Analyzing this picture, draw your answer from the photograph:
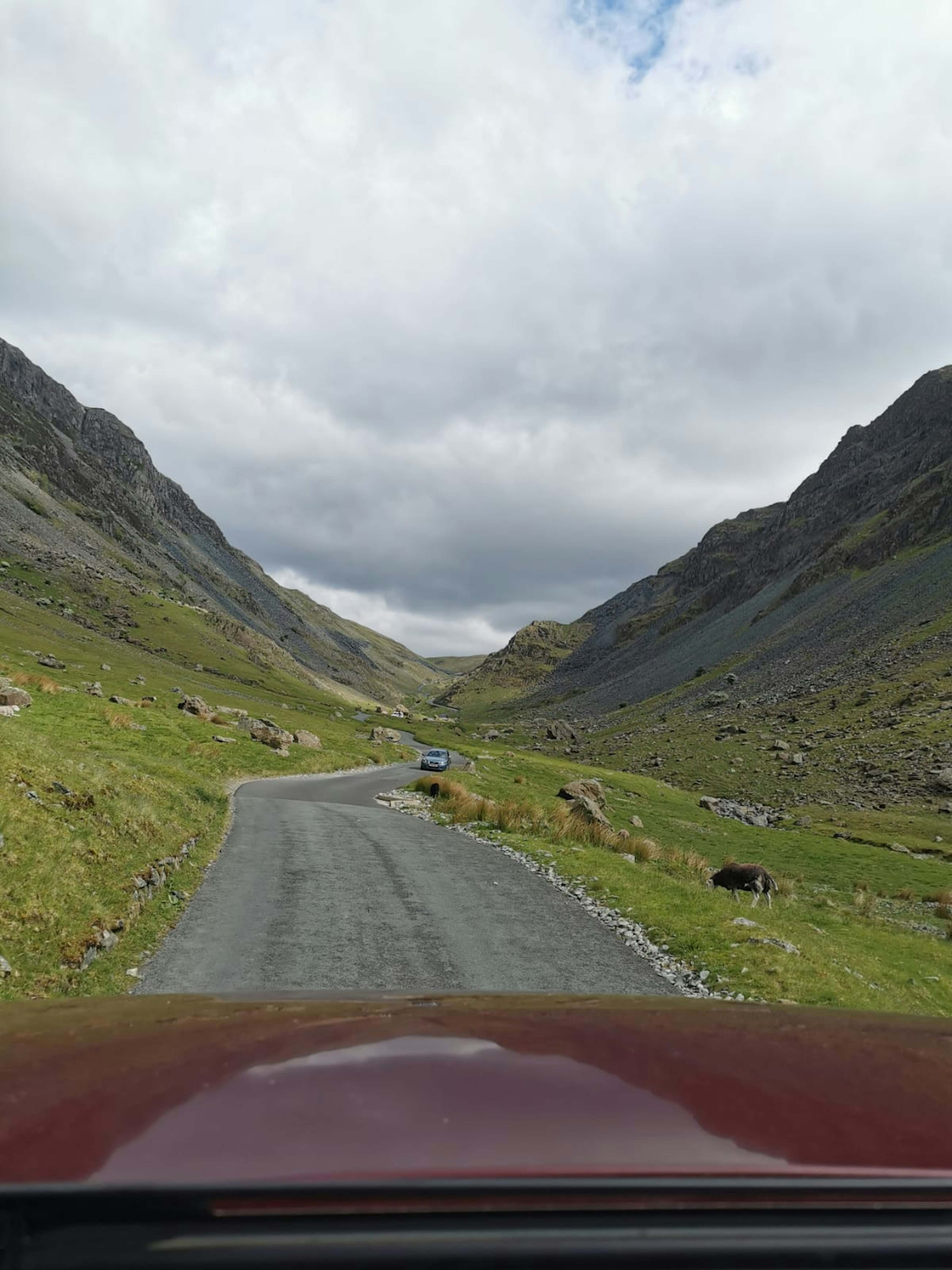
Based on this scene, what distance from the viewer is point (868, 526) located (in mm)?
160000

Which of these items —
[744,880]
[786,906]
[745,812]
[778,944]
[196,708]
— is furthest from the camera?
[745,812]

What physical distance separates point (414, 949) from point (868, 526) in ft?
591

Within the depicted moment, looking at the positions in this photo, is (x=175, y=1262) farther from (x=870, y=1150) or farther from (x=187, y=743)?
(x=187, y=743)

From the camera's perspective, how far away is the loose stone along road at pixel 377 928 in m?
9.95

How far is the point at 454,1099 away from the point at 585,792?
143 ft

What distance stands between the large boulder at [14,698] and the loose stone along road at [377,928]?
1794 cm

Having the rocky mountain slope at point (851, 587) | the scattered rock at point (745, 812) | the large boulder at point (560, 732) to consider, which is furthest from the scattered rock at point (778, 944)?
the large boulder at point (560, 732)

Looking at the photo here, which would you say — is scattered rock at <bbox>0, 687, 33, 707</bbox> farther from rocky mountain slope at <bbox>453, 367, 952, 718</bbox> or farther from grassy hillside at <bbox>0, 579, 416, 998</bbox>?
rocky mountain slope at <bbox>453, 367, 952, 718</bbox>

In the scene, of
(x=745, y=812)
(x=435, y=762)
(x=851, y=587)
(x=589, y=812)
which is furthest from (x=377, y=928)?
(x=851, y=587)

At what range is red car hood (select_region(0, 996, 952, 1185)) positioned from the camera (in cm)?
192

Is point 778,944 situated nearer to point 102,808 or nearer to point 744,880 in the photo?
point 744,880

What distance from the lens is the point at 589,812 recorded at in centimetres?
3419

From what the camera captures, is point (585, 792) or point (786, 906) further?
point (585, 792)

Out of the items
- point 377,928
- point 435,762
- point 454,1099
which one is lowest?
point 435,762
